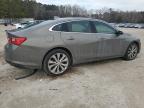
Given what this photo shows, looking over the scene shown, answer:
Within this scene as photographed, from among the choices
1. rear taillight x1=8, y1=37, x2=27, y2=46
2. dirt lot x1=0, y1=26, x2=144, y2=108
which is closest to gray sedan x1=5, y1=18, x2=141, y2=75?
rear taillight x1=8, y1=37, x2=27, y2=46

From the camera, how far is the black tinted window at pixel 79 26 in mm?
5720

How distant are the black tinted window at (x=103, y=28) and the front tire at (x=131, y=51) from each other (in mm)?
975

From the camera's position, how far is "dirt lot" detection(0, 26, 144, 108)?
157 inches

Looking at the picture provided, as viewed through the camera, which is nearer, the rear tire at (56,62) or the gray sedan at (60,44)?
the gray sedan at (60,44)

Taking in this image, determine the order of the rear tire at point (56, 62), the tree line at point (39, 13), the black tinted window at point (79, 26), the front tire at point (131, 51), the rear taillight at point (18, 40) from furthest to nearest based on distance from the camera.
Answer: the tree line at point (39, 13), the front tire at point (131, 51), the black tinted window at point (79, 26), the rear tire at point (56, 62), the rear taillight at point (18, 40)

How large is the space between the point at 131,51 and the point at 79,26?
231 cm

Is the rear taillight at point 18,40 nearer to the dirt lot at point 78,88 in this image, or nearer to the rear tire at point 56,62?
the rear tire at point 56,62

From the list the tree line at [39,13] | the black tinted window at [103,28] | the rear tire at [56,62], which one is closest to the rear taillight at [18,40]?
the rear tire at [56,62]

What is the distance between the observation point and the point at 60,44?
536 cm

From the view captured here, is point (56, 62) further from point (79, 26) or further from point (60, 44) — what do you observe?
point (79, 26)

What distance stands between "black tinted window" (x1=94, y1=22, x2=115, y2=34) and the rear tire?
134 cm

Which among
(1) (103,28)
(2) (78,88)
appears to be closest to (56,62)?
(2) (78,88)

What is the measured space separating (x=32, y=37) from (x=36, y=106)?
183 cm

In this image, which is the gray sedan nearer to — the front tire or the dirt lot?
the dirt lot
